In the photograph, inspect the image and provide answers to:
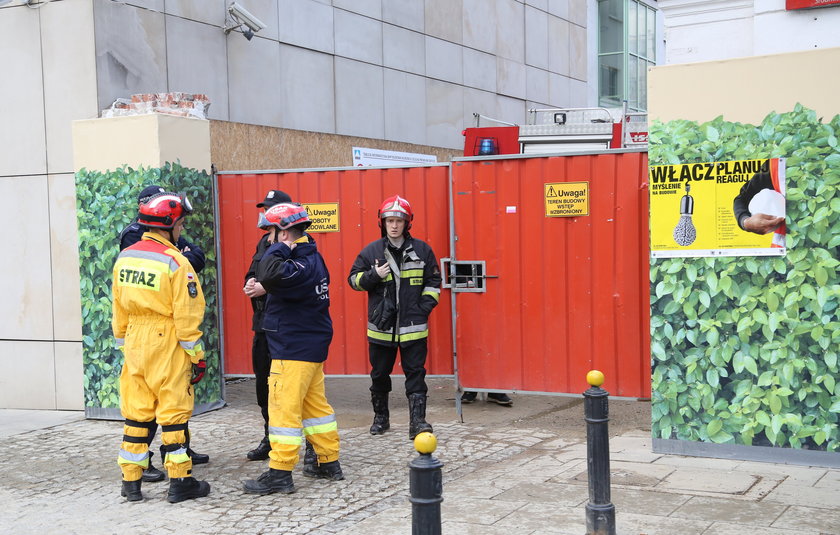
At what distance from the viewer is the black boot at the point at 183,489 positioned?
20.7 ft

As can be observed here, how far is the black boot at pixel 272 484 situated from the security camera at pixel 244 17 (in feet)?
22.3

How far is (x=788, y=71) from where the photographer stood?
21.6ft

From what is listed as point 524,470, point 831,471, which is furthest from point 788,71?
point 524,470

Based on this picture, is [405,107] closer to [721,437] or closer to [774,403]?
[721,437]

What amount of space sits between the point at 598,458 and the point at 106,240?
5.77 m

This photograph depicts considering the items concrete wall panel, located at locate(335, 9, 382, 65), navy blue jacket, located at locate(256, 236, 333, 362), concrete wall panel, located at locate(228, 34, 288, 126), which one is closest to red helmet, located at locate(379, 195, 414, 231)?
navy blue jacket, located at locate(256, 236, 333, 362)

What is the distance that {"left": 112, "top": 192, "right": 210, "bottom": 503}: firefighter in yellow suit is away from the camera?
629 cm

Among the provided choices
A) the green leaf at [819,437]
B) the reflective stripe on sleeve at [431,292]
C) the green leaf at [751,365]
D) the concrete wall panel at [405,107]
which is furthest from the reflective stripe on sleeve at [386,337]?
the concrete wall panel at [405,107]

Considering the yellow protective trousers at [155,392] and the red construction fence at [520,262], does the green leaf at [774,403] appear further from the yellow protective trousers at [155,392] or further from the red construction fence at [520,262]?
the yellow protective trousers at [155,392]

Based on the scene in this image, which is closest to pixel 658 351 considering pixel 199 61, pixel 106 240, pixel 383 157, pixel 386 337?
pixel 386 337

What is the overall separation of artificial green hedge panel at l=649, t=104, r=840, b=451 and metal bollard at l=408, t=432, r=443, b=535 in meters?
3.75

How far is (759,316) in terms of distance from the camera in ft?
22.3

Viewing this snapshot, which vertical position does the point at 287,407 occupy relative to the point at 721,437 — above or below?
above

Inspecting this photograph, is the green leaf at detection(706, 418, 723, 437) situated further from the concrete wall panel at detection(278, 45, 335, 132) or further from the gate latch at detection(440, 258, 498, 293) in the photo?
the concrete wall panel at detection(278, 45, 335, 132)
